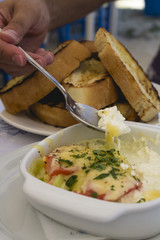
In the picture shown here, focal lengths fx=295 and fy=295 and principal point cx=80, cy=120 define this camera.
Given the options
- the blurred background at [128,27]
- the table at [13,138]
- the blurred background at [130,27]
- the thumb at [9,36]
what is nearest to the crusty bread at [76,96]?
the table at [13,138]

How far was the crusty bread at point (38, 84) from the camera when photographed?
132cm

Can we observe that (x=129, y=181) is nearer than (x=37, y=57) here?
Yes

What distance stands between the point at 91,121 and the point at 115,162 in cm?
25

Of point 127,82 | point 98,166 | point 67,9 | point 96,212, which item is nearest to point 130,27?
point 67,9

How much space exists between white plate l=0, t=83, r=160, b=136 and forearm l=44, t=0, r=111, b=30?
3.65ft

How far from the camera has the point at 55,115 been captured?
1285 mm

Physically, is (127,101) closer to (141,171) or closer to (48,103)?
(48,103)

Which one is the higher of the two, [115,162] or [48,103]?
[115,162]

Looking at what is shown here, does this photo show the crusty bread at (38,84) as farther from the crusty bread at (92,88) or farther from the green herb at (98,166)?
the green herb at (98,166)

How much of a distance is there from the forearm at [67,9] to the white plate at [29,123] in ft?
3.65

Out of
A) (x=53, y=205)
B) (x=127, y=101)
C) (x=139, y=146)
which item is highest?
(x=53, y=205)

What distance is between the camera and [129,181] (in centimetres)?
67

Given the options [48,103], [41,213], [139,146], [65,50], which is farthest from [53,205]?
[65,50]

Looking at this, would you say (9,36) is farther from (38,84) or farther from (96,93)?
(96,93)
